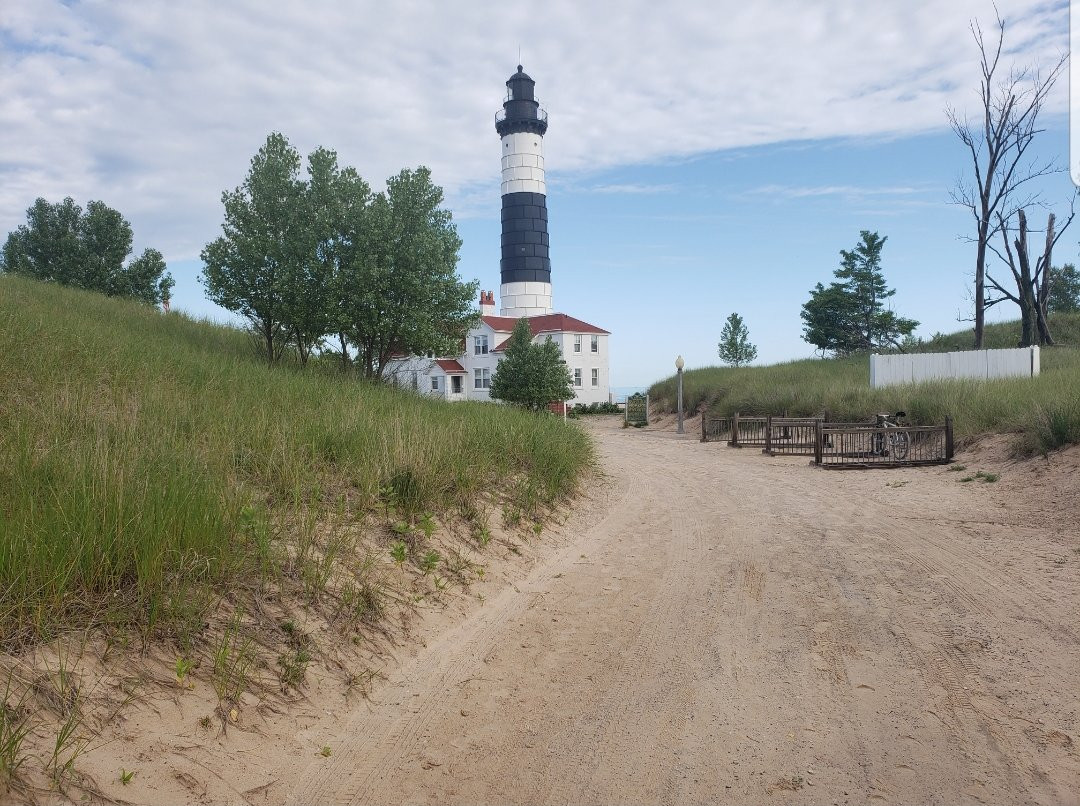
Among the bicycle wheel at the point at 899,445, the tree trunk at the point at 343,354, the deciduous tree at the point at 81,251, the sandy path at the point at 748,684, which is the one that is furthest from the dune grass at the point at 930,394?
the deciduous tree at the point at 81,251

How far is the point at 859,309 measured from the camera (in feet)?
172

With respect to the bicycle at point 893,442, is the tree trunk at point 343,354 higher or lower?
higher

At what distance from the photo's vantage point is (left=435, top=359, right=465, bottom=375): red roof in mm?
55412

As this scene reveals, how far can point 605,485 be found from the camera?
43.3ft

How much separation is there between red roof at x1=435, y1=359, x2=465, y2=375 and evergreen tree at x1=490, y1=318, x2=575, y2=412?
16.2 metres

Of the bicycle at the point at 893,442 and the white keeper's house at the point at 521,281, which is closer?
the bicycle at the point at 893,442

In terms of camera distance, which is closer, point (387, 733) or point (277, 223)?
point (387, 733)

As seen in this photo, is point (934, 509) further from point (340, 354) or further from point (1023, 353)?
point (340, 354)

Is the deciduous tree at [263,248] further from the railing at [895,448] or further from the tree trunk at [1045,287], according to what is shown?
the tree trunk at [1045,287]

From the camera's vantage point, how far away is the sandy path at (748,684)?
155 inches

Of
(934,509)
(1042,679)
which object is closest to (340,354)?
(934,509)

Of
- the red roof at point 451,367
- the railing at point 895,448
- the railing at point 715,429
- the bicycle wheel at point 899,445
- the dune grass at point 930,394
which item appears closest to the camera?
the dune grass at point 930,394

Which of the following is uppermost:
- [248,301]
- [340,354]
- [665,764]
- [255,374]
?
[248,301]

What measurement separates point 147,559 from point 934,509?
11206 millimetres
